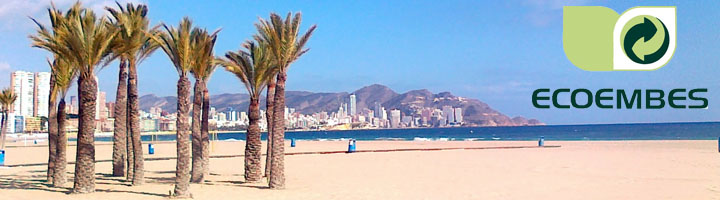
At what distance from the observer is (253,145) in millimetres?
15031

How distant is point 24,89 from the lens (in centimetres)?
10569

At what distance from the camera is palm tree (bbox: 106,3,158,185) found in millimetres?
13500

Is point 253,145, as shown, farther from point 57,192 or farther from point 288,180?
point 57,192

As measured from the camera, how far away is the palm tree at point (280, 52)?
12.7 metres

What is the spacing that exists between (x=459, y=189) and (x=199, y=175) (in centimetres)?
610

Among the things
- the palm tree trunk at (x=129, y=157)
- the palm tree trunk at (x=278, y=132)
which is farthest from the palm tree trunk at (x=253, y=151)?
the palm tree trunk at (x=129, y=157)

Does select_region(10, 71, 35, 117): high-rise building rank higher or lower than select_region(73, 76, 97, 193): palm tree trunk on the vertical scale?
higher

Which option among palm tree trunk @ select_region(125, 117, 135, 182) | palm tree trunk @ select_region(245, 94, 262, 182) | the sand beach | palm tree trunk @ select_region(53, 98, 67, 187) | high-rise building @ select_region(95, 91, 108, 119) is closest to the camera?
the sand beach

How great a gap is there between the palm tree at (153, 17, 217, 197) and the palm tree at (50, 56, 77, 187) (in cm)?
305

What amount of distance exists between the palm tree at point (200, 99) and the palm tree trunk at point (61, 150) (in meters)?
2.75

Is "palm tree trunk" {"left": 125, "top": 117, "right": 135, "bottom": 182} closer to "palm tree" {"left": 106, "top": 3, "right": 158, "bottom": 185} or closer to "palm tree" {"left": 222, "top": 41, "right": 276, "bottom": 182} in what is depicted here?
"palm tree" {"left": 106, "top": 3, "right": 158, "bottom": 185}

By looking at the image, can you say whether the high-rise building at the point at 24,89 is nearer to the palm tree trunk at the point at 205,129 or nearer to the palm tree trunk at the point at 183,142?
the palm tree trunk at the point at 205,129

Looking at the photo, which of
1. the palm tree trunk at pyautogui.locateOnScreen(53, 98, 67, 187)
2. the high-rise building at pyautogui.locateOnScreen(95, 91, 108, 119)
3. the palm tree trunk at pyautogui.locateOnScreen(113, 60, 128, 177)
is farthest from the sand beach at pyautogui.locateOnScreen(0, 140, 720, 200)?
the high-rise building at pyautogui.locateOnScreen(95, 91, 108, 119)

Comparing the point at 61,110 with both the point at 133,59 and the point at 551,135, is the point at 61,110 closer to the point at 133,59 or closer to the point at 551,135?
the point at 133,59
